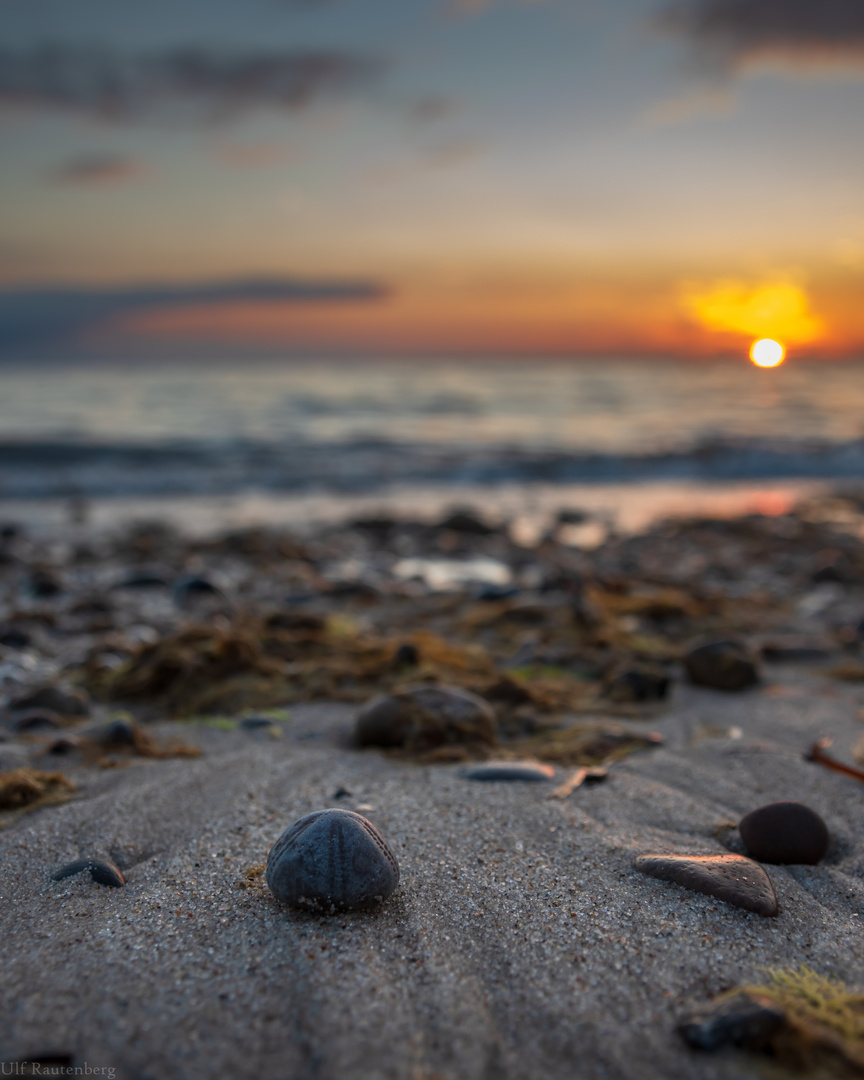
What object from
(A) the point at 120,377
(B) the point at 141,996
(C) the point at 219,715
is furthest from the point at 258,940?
Answer: (A) the point at 120,377

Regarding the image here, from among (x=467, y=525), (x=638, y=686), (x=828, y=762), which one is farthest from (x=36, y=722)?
(x=467, y=525)

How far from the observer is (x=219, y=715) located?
3.66 m

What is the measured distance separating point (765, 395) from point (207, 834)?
113 ft

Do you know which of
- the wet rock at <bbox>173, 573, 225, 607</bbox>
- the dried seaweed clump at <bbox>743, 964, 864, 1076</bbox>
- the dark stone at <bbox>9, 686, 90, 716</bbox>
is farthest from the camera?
the wet rock at <bbox>173, 573, 225, 607</bbox>

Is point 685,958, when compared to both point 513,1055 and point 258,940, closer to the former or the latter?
point 513,1055

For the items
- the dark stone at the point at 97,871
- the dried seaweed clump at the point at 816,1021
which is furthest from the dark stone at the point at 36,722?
the dried seaweed clump at the point at 816,1021

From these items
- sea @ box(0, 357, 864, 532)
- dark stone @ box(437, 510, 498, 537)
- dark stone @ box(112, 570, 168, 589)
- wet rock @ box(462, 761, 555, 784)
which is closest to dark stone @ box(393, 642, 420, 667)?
wet rock @ box(462, 761, 555, 784)

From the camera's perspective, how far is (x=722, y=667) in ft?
13.3

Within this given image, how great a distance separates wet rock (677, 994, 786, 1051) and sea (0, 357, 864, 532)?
9653mm

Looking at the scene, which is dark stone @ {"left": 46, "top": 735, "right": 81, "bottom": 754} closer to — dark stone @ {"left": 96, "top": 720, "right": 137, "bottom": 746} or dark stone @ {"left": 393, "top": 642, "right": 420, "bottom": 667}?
dark stone @ {"left": 96, "top": 720, "right": 137, "bottom": 746}

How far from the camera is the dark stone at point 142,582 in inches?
257

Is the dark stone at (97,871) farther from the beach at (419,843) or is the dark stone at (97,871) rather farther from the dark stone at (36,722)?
the dark stone at (36,722)

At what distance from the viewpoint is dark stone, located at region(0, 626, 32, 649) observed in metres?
4.71

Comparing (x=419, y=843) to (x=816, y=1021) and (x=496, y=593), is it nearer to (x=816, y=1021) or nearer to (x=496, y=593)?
(x=816, y=1021)
